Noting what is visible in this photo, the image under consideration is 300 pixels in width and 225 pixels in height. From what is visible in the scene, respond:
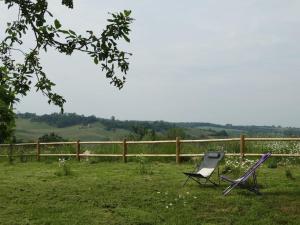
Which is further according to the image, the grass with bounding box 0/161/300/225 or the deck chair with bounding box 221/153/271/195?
the deck chair with bounding box 221/153/271/195

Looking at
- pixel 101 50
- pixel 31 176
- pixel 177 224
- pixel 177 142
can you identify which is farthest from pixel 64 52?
pixel 177 142

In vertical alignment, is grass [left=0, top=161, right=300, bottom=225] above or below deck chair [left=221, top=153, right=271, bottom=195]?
below

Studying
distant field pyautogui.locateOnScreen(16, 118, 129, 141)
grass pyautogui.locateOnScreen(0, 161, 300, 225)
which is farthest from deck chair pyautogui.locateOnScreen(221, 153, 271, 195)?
distant field pyautogui.locateOnScreen(16, 118, 129, 141)

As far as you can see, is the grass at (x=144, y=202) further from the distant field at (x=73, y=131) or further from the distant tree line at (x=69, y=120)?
the distant tree line at (x=69, y=120)

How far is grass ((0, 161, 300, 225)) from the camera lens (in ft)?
27.2

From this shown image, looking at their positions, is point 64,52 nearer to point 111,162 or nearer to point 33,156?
point 111,162

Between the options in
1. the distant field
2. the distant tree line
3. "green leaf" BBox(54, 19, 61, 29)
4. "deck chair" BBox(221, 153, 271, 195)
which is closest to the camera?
"green leaf" BBox(54, 19, 61, 29)

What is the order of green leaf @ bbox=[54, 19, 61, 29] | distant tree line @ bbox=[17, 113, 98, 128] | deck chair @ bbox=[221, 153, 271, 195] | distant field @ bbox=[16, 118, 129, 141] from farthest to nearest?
distant tree line @ bbox=[17, 113, 98, 128], distant field @ bbox=[16, 118, 129, 141], deck chair @ bbox=[221, 153, 271, 195], green leaf @ bbox=[54, 19, 61, 29]

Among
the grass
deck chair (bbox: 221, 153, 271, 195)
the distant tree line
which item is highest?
the distant tree line

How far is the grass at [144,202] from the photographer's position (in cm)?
828

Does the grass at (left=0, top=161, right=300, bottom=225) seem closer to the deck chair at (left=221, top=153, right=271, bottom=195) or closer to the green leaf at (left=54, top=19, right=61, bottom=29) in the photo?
the deck chair at (left=221, top=153, right=271, bottom=195)

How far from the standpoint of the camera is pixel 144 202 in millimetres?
9484

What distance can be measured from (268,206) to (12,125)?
18.0 feet

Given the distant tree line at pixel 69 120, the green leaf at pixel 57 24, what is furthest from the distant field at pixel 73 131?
the green leaf at pixel 57 24
